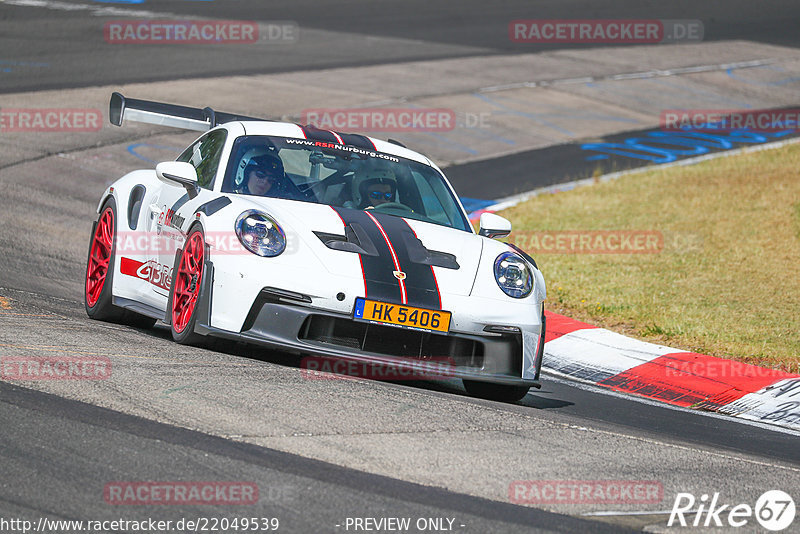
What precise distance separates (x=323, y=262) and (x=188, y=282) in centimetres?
88

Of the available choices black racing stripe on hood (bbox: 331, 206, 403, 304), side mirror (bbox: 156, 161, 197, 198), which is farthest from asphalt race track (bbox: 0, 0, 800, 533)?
side mirror (bbox: 156, 161, 197, 198)

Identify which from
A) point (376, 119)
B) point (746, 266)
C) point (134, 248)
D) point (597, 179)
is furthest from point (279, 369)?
point (376, 119)

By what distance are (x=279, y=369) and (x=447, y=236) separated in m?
1.49

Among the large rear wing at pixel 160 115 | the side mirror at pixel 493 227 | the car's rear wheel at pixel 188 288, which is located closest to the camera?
the car's rear wheel at pixel 188 288

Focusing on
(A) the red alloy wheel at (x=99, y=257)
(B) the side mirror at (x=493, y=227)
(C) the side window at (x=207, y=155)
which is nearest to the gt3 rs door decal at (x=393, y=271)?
(B) the side mirror at (x=493, y=227)

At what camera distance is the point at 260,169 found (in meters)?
7.43

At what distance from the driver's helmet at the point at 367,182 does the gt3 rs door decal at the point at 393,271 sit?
516mm

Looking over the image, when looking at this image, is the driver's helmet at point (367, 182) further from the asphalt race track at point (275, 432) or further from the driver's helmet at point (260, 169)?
the asphalt race track at point (275, 432)

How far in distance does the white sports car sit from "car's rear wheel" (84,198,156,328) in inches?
0.6

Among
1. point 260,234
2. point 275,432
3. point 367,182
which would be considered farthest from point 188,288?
point 275,432

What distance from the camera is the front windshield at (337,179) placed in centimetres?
736

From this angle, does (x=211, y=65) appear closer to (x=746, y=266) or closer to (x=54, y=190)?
(x=54, y=190)

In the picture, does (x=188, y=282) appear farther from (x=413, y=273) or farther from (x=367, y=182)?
(x=367, y=182)

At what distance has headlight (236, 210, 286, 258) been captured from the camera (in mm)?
6469
